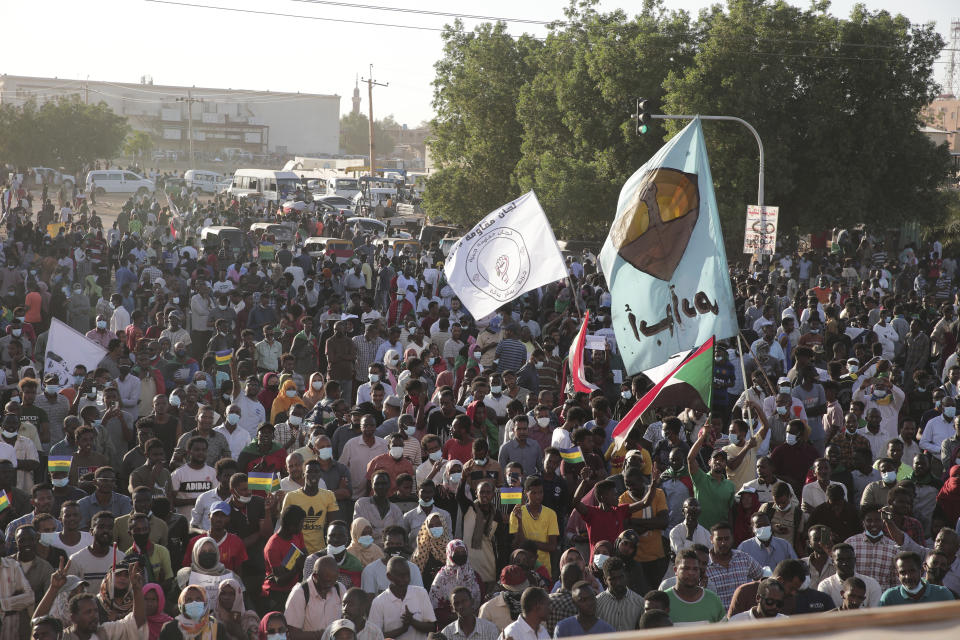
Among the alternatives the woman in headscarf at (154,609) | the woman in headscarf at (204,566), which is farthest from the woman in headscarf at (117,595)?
the woman in headscarf at (204,566)

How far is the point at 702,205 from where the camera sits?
1020 centimetres

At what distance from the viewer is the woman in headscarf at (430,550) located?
805 centimetres

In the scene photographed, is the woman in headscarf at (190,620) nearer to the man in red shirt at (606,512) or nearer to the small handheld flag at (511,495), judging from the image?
the small handheld flag at (511,495)

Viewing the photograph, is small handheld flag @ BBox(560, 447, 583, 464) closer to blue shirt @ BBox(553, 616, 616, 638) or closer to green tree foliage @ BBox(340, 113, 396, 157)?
blue shirt @ BBox(553, 616, 616, 638)

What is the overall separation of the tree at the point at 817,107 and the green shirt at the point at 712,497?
22.0 meters

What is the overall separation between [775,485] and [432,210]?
31177 millimetres

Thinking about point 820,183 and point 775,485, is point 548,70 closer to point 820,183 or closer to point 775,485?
point 820,183

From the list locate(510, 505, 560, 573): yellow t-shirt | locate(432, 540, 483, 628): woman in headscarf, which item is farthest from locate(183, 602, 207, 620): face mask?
locate(510, 505, 560, 573): yellow t-shirt

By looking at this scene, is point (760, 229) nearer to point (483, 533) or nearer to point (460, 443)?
point (460, 443)

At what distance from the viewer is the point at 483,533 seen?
27.6 ft

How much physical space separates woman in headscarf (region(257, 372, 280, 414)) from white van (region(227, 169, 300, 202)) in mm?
41985

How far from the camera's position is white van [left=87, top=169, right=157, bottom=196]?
5544 centimetres

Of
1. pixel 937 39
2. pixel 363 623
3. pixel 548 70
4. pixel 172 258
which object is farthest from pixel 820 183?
pixel 363 623

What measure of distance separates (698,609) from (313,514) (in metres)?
2.95
